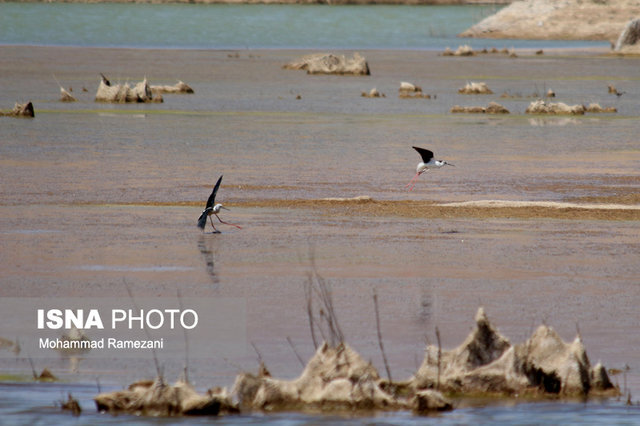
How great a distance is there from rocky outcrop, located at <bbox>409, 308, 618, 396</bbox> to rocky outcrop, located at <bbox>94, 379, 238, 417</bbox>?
1.56 meters

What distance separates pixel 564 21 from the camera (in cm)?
11031

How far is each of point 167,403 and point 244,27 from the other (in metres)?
119

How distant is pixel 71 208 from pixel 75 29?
9572 cm

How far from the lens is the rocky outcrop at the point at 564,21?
107 meters

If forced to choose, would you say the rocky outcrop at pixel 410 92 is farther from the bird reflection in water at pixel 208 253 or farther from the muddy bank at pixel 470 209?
the bird reflection in water at pixel 208 253

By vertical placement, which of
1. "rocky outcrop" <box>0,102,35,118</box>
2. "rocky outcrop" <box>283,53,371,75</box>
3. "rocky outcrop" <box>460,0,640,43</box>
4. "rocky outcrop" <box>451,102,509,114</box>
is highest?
"rocky outcrop" <box>460,0,640,43</box>

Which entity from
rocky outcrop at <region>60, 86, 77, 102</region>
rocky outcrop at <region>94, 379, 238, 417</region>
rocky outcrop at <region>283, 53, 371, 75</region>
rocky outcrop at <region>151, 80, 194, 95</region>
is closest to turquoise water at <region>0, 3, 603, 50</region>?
rocky outcrop at <region>283, 53, 371, 75</region>

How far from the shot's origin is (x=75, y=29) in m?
114

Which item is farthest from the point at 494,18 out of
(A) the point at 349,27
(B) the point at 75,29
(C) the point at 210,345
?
(C) the point at 210,345

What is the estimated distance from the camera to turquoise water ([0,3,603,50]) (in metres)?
97.6

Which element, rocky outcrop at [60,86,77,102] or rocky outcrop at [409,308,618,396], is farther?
rocky outcrop at [60,86,77,102]

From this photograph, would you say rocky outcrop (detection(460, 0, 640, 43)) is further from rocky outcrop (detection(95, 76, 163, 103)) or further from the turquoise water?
rocky outcrop (detection(95, 76, 163, 103))

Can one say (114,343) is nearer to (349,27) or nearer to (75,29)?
(75,29)

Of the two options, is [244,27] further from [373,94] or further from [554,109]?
[554,109]
